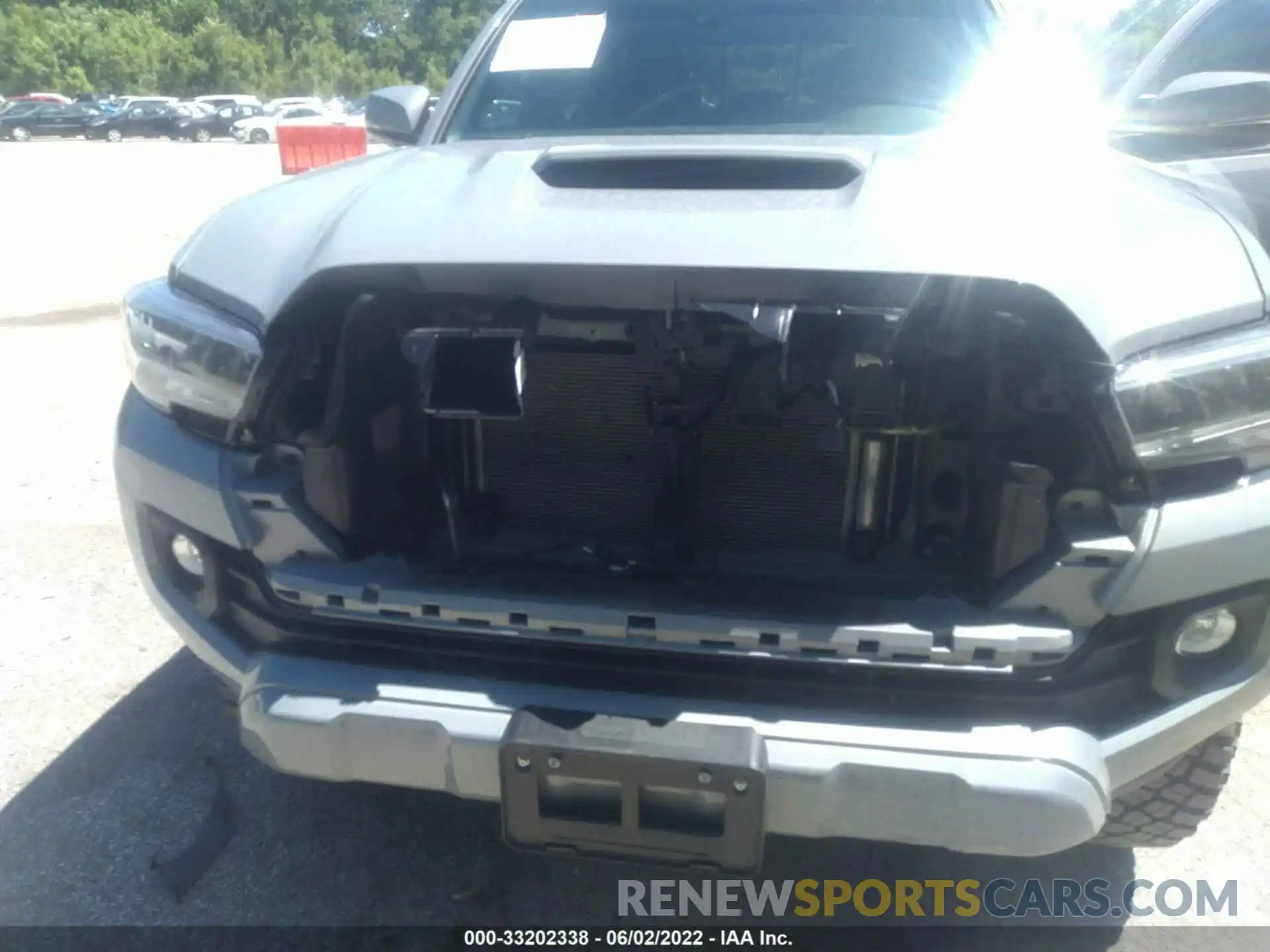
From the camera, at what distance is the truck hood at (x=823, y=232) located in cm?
162

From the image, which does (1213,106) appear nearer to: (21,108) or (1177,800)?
(1177,800)

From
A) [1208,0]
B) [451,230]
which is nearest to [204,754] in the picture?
[451,230]

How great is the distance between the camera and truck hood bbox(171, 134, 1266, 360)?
5.30 feet

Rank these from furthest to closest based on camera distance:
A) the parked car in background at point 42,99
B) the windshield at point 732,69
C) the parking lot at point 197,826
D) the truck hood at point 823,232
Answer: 1. the parked car in background at point 42,99
2. the windshield at point 732,69
3. the parking lot at point 197,826
4. the truck hood at point 823,232

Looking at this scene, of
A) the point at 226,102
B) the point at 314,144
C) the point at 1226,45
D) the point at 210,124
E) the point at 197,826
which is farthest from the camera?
the point at 226,102

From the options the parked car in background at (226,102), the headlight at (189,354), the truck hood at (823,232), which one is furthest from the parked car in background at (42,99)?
the truck hood at (823,232)

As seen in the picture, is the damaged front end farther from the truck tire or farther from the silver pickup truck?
the truck tire

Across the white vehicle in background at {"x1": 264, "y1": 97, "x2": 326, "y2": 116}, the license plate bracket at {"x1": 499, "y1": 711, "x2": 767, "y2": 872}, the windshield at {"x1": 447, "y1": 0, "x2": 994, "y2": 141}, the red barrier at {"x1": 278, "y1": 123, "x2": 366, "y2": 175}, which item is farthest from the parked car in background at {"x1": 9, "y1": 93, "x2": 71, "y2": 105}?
the license plate bracket at {"x1": 499, "y1": 711, "x2": 767, "y2": 872}

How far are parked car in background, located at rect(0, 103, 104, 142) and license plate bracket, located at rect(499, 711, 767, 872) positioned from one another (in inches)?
1672

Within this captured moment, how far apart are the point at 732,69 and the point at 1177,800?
6.98 feet

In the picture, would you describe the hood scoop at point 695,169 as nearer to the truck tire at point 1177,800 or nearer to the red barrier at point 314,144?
the truck tire at point 1177,800

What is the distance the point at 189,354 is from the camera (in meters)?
1.92

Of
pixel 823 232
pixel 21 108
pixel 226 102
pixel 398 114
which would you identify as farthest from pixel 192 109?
pixel 823 232

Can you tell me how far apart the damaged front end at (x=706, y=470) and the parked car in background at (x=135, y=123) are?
4112 cm
